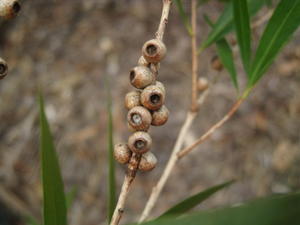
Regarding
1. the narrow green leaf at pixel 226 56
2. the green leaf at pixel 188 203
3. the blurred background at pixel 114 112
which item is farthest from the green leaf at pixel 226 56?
the blurred background at pixel 114 112

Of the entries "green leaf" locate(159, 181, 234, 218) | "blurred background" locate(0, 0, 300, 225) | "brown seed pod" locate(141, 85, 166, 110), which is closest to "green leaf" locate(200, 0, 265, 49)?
"green leaf" locate(159, 181, 234, 218)

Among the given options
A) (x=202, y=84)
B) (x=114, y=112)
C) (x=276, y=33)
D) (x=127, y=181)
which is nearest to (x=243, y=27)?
(x=276, y=33)

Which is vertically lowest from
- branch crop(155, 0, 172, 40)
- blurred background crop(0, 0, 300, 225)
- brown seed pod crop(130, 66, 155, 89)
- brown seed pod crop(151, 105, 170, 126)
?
blurred background crop(0, 0, 300, 225)

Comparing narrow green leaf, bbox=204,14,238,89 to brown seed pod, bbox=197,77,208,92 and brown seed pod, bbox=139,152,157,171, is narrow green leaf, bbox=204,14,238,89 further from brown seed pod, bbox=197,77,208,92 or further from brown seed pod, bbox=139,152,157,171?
brown seed pod, bbox=139,152,157,171

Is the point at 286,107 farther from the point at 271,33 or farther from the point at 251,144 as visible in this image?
the point at 271,33

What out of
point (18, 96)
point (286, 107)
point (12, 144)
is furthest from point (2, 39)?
point (286, 107)

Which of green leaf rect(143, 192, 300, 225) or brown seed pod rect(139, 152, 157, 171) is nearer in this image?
green leaf rect(143, 192, 300, 225)
